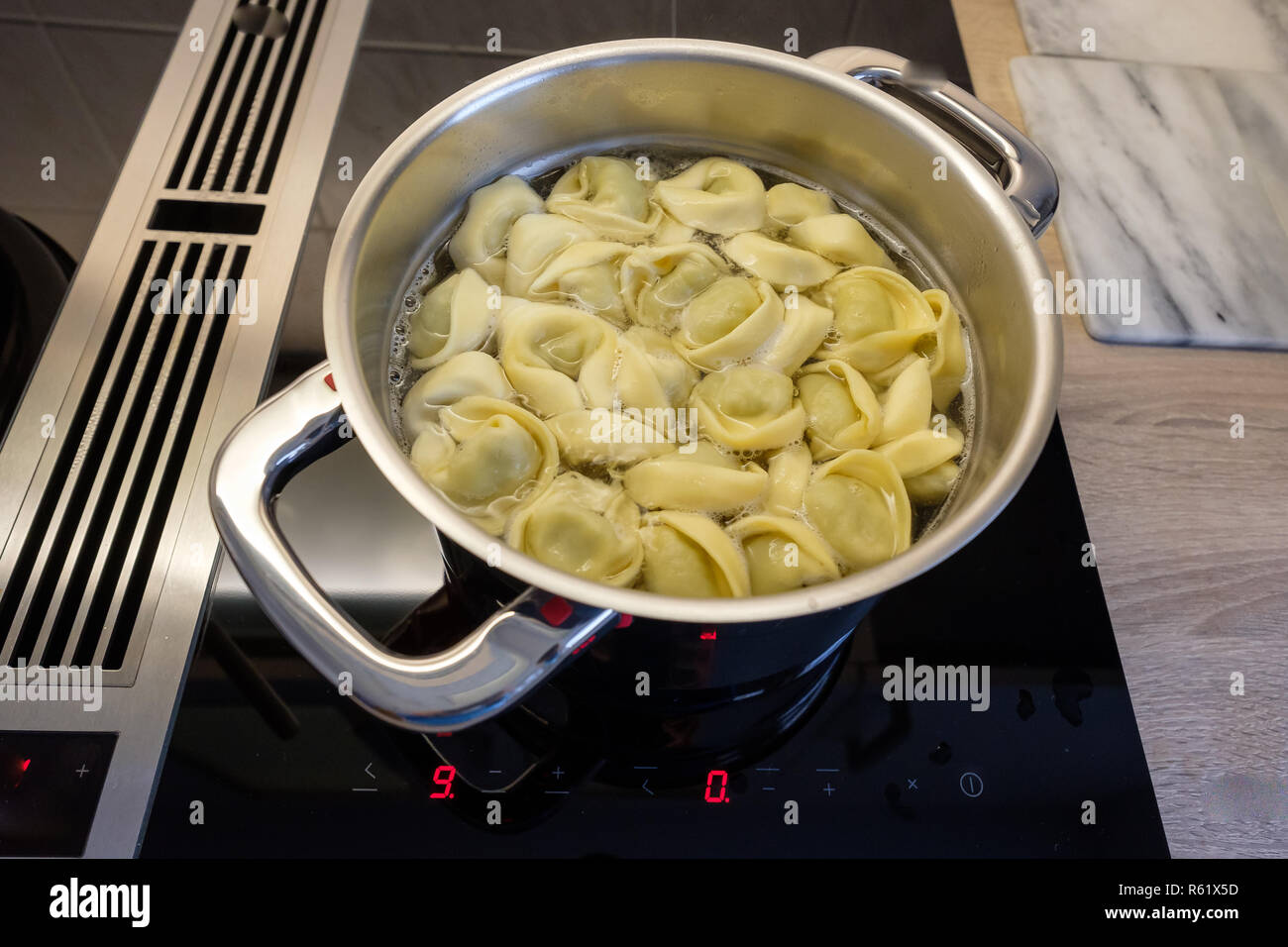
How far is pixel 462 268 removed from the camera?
99 centimetres

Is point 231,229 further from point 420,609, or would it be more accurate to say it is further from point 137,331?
point 420,609

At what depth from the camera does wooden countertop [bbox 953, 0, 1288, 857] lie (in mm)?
916

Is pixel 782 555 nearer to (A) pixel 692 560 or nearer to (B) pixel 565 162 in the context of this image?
(A) pixel 692 560

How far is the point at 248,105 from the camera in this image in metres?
1.27

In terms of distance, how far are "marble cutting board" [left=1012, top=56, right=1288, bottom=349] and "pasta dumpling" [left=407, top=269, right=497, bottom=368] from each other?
876mm

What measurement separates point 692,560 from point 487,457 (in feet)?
0.76

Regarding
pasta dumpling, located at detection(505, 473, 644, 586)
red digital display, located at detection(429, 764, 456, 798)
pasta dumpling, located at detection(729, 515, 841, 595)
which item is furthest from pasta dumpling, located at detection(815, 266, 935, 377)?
red digital display, located at detection(429, 764, 456, 798)

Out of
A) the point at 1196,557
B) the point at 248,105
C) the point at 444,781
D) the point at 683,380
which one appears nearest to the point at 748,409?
the point at 683,380

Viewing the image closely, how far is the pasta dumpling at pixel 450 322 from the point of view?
3.04 feet

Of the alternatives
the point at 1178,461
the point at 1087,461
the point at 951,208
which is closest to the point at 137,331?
the point at 951,208

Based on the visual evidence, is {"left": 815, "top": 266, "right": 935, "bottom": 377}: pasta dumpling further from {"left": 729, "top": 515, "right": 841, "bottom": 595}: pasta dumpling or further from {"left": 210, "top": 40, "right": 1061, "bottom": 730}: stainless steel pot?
{"left": 729, "top": 515, "right": 841, "bottom": 595}: pasta dumpling

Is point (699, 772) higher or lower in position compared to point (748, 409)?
lower

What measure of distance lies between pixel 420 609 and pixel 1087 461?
0.89 metres

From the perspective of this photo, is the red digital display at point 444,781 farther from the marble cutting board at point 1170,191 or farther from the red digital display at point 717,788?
the marble cutting board at point 1170,191
